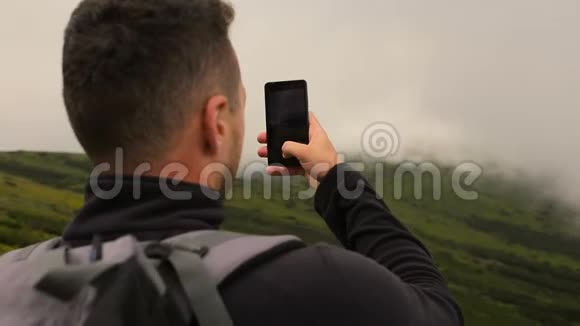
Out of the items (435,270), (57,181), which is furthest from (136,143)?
(57,181)

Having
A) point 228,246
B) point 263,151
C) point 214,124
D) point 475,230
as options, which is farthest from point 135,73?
point 475,230

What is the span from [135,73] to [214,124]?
15 cm

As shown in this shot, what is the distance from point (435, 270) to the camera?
106 cm

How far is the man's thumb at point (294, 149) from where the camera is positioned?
1.25m

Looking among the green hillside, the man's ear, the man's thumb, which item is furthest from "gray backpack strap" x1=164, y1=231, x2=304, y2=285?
the green hillside

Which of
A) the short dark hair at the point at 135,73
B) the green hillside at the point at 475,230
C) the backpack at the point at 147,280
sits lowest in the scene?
the green hillside at the point at 475,230

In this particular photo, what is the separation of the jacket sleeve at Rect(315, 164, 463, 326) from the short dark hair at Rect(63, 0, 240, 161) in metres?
0.30

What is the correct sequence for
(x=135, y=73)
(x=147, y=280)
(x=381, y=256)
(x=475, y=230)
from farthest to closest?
(x=475, y=230) → (x=381, y=256) → (x=135, y=73) → (x=147, y=280)

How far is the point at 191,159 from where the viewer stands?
1.01 meters

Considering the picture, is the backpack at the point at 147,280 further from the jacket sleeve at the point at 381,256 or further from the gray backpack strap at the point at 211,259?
the jacket sleeve at the point at 381,256

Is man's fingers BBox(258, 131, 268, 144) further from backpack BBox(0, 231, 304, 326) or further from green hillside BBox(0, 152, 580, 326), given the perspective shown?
green hillside BBox(0, 152, 580, 326)

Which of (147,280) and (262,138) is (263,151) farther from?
(147,280)

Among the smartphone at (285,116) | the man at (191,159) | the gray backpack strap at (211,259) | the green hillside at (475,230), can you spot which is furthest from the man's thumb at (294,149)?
the green hillside at (475,230)

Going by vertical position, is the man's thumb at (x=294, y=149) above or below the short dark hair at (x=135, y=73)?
Result: below
